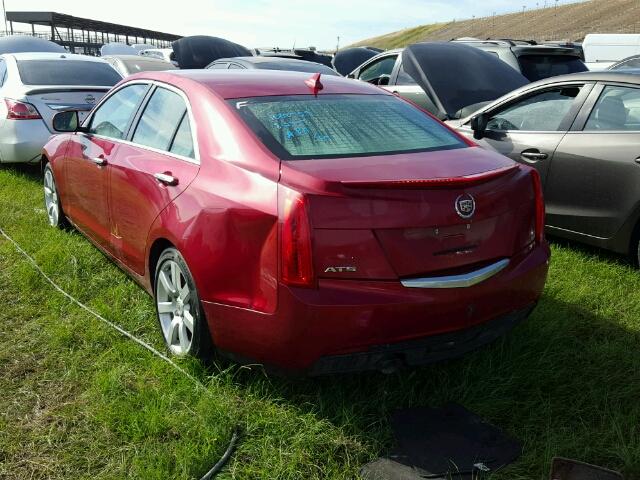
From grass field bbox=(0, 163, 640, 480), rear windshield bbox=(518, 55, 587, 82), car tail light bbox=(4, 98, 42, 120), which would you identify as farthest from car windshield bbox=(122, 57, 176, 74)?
grass field bbox=(0, 163, 640, 480)

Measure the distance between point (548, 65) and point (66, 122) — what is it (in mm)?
6445

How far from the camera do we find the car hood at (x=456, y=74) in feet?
21.4

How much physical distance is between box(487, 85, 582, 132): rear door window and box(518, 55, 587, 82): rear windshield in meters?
3.33

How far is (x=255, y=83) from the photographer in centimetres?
341

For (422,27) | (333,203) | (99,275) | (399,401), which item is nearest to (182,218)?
(333,203)

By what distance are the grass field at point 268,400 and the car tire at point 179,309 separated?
4.5 inches

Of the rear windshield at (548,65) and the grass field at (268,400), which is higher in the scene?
the rear windshield at (548,65)

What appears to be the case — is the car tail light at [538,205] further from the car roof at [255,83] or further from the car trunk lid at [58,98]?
the car trunk lid at [58,98]

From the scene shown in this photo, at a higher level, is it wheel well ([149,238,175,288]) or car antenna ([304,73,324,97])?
car antenna ([304,73,324,97])

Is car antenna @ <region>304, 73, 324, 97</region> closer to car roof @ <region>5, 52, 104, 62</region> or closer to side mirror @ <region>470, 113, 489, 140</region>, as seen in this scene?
side mirror @ <region>470, 113, 489, 140</region>

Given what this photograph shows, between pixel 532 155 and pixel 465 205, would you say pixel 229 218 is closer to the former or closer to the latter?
pixel 465 205

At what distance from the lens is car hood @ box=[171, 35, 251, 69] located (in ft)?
44.2

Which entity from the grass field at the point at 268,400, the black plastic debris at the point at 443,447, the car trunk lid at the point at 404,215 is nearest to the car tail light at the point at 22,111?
the grass field at the point at 268,400

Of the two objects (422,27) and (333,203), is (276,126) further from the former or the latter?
(422,27)
